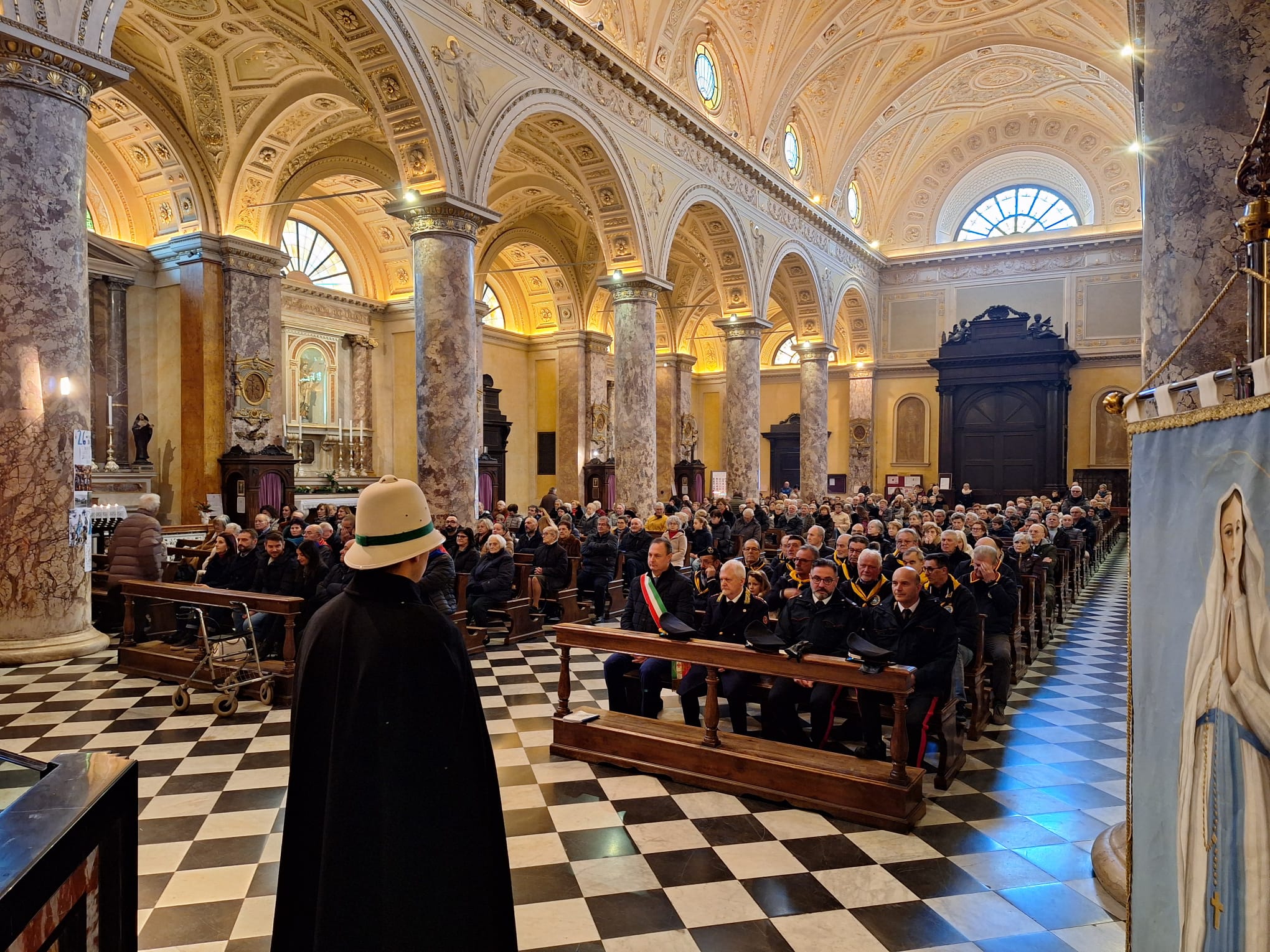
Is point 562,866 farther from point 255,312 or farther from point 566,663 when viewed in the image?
point 255,312

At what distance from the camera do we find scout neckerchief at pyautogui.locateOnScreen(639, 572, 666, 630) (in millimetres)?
6203

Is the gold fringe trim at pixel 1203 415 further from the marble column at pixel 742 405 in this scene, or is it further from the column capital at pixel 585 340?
the column capital at pixel 585 340

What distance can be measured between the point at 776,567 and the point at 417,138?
7265 millimetres

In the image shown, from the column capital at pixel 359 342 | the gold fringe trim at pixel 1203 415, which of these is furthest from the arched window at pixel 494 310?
the gold fringe trim at pixel 1203 415

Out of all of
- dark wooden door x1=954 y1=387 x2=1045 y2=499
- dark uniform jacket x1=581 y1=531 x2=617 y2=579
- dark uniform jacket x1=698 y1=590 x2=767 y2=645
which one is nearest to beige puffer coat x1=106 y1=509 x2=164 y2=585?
dark uniform jacket x1=581 y1=531 x2=617 y2=579

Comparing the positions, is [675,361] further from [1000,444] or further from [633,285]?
[633,285]

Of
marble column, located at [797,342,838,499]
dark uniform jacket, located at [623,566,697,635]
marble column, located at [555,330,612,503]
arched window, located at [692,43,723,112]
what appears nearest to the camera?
dark uniform jacket, located at [623,566,697,635]

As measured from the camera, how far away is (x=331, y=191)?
66.7 ft

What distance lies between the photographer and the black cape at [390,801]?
7.06ft

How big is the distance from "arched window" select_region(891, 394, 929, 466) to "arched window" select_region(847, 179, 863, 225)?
655 centimetres

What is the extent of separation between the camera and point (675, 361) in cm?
2920

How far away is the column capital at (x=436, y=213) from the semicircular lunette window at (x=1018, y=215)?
23551 mm

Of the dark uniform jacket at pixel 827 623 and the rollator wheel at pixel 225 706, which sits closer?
the dark uniform jacket at pixel 827 623

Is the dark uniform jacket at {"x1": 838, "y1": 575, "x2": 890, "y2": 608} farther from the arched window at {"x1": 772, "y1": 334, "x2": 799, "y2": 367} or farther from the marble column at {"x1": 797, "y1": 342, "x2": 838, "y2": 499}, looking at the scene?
the arched window at {"x1": 772, "y1": 334, "x2": 799, "y2": 367}
